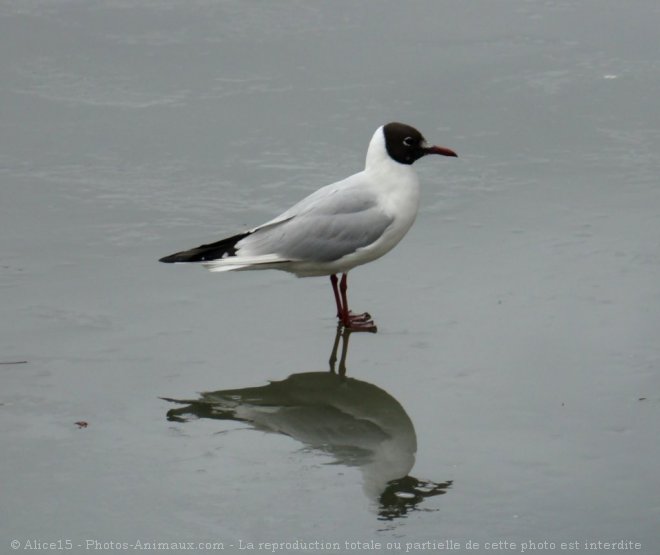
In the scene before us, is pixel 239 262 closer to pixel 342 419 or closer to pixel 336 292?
pixel 336 292

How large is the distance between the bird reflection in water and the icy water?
13mm

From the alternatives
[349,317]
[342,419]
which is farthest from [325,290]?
[342,419]

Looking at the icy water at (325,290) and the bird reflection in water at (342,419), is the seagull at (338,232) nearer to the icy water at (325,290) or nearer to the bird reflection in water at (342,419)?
the icy water at (325,290)

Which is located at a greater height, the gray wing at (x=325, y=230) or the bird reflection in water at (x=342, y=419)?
the gray wing at (x=325, y=230)

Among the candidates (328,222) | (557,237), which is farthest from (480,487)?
(557,237)

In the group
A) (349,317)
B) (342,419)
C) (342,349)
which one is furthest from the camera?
(349,317)

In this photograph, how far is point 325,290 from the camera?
6.41 metres

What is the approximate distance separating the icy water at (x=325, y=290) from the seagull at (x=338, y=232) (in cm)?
21

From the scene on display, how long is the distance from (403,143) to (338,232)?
23.3 inches

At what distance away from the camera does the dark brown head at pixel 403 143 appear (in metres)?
6.23

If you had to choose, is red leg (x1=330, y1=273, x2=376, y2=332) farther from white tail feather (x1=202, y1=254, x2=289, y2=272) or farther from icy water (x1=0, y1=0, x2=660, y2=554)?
white tail feather (x1=202, y1=254, x2=289, y2=272)

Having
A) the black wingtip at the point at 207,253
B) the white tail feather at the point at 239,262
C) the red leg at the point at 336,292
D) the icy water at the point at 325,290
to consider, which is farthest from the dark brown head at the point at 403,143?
the black wingtip at the point at 207,253

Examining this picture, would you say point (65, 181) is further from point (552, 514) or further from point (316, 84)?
point (552, 514)

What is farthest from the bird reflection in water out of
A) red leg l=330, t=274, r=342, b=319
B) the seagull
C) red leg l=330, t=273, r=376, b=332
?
the seagull
